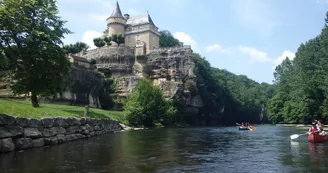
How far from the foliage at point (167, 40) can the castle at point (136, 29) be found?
17.1 metres

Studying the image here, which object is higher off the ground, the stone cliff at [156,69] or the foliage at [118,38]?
the foliage at [118,38]

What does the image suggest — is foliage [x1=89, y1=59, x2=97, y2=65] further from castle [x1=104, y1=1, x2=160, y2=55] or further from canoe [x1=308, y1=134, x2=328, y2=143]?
canoe [x1=308, y1=134, x2=328, y2=143]

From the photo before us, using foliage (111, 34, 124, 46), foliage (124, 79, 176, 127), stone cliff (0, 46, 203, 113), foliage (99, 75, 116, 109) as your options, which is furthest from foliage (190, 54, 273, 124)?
foliage (99, 75, 116, 109)

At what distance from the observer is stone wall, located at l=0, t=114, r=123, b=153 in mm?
14200

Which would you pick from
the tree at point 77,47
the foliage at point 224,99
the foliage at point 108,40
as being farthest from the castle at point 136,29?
the foliage at point 224,99

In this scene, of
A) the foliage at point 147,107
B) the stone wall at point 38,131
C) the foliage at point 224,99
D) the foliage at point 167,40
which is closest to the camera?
the stone wall at point 38,131

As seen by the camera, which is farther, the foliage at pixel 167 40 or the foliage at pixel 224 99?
the foliage at pixel 167 40

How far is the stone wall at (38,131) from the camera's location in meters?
14.2

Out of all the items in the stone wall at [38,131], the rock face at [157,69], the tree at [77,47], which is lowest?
the stone wall at [38,131]

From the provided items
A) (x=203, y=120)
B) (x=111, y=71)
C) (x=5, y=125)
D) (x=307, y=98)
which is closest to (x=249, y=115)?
(x=203, y=120)

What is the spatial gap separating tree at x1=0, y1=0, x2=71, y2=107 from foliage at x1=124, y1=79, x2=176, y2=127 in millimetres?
22791

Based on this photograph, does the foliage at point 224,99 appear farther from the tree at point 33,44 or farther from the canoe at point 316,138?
the canoe at point 316,138

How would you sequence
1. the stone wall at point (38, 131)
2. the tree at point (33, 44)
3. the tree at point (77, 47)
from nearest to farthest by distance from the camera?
the stone wall at point (38, 131) → the tree at point (33, 44) → the tree at point (77, 47)

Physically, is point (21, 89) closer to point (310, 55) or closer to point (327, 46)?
point (327, 46)
